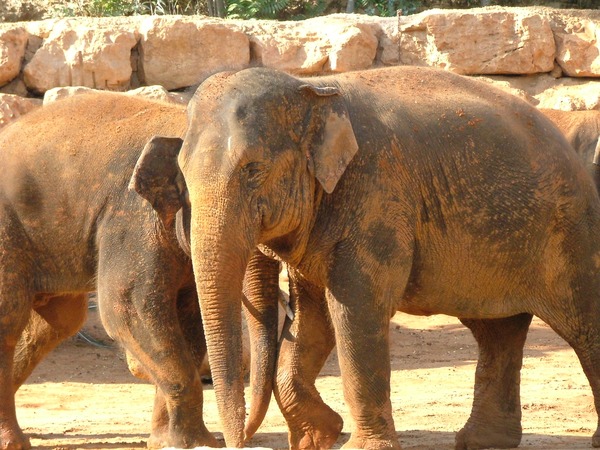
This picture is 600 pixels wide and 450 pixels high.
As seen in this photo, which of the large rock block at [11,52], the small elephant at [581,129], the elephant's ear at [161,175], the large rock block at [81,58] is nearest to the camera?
the elephant's ear at [161,175]

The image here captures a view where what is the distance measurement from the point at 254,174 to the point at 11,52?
6.58m

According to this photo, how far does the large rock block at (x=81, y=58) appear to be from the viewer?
12047 mm

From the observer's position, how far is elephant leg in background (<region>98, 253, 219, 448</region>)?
688 centimetres

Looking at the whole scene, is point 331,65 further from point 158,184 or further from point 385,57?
point 158,184

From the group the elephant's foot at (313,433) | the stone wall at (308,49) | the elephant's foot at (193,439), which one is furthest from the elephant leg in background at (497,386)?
the stone wall at (308,49)

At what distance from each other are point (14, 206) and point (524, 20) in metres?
6.87

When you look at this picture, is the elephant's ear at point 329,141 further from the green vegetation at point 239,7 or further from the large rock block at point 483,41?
the green vegetation at point 239,7

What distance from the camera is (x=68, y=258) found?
723 cm

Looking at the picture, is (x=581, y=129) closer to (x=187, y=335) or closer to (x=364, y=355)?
(x=187, y=335)

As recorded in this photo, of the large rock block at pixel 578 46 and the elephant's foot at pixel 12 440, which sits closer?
the elephant's foot at pixel 12 440

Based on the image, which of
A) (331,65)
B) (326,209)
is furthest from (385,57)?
(326,209)

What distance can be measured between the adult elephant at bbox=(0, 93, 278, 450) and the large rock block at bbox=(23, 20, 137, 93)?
4387 millimetres

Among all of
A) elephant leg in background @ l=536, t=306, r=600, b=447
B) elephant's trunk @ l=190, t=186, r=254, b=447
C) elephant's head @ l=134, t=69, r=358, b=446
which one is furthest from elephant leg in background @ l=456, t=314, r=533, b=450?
elephant's trunk @ l=190, t=186, r=254, b=447

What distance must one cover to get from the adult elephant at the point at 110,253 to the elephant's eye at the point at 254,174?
2.18ft
